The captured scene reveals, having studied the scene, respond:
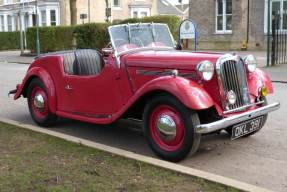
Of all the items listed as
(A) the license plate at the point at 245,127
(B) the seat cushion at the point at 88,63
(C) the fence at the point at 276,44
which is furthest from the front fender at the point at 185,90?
(C) the fence at the point at 276,44

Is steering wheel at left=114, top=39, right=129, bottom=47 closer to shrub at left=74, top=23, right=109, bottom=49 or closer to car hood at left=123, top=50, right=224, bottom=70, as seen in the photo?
car hood at left=123, top=50, right=224, bottom=70

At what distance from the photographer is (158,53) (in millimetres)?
6422

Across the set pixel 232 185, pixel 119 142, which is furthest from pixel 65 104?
pixel 232 185

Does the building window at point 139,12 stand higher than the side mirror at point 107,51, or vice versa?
the building window at point 139,12

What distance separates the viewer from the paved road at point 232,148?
208 inches

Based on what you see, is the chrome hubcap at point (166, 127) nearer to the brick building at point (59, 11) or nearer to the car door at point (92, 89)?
the car door at point (92, 89)

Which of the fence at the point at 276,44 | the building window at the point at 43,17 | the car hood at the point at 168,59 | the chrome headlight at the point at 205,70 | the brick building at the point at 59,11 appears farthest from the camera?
Result: the building window at the point at 43,17

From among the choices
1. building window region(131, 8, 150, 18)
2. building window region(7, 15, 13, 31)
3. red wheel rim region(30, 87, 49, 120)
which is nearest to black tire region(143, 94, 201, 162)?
red wheel rim region(30, 87, 49, 120)

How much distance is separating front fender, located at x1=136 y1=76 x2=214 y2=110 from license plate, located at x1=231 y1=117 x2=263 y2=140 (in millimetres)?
499

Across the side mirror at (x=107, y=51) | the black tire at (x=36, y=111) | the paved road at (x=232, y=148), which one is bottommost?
the paved road at (x=232, y=148)

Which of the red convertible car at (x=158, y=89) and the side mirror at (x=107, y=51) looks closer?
the red convertible car at (x=158, y=89)

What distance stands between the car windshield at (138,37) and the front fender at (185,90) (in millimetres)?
1158

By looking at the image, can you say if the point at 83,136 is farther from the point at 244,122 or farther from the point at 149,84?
the point at 244,122

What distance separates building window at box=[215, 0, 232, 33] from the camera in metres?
30.5
